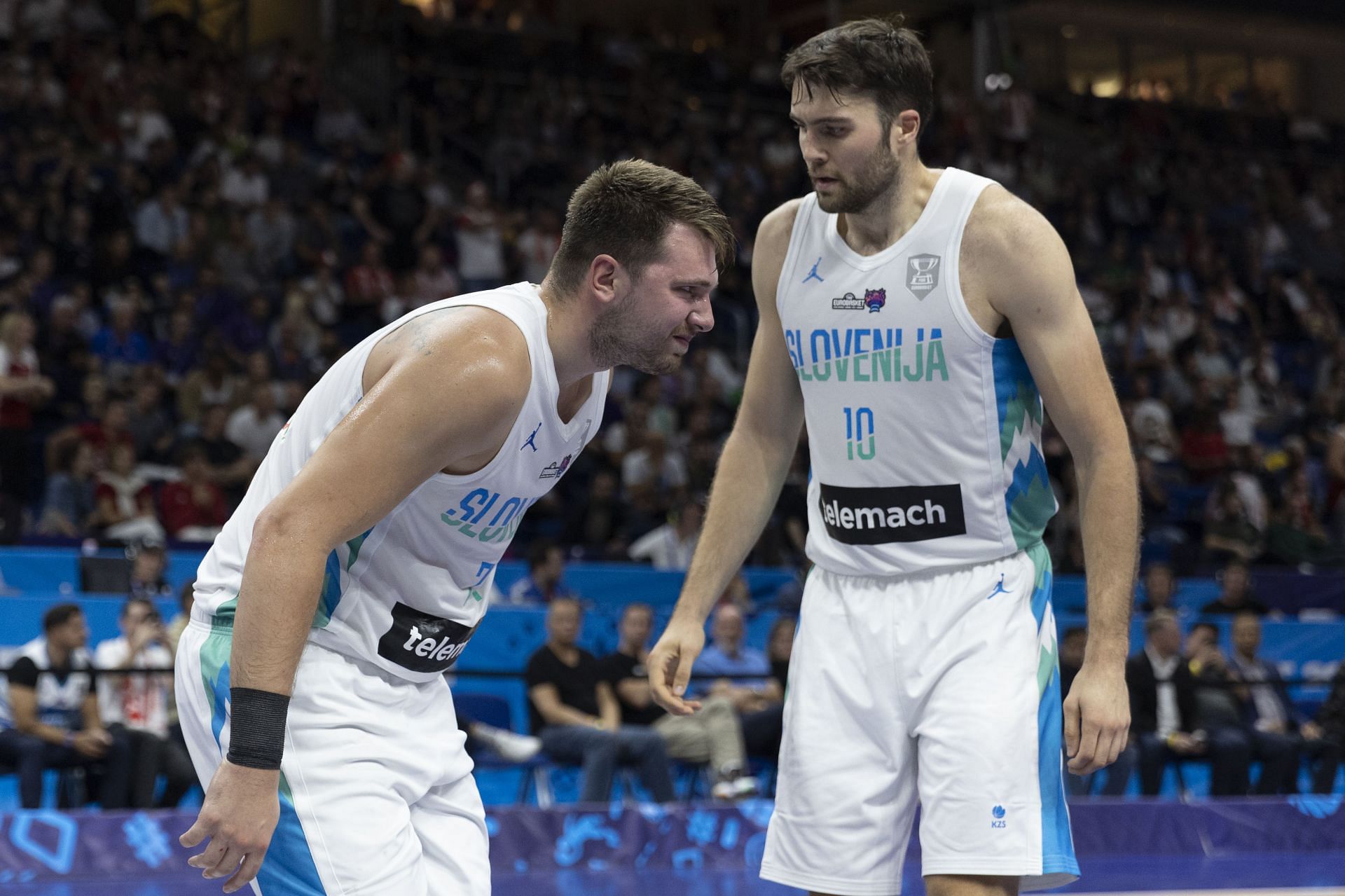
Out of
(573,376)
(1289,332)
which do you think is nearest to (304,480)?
(573,376)

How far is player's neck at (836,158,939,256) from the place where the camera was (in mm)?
3162

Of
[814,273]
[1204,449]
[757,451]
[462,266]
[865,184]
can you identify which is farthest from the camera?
[1204,449]

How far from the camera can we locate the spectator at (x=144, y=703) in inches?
270

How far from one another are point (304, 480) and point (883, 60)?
1.53m

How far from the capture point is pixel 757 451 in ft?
11.5

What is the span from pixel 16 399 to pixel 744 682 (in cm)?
501

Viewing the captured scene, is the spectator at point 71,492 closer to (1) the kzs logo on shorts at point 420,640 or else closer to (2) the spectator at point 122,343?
(2) the spectator at point 122,343

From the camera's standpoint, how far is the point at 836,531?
10.6 ft

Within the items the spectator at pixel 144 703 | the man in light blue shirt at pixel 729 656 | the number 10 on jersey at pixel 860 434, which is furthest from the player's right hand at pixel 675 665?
the man in light blue shirt at pixel 729 656

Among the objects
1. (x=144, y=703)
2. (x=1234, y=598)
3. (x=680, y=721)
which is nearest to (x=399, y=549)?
(x=144, y=703)

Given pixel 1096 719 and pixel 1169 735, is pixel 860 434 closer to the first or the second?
pixel 1096 719

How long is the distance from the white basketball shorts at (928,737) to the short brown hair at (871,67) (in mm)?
972

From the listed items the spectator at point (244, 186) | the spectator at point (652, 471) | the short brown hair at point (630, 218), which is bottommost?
the spectator at point (652, 471)

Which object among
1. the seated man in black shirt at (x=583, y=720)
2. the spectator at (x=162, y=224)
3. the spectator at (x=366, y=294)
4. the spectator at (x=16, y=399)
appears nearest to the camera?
the seated man in black shirt at (x=583, y=720)
